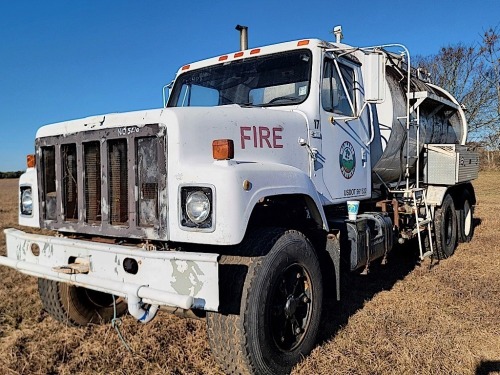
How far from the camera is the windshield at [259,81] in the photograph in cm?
409

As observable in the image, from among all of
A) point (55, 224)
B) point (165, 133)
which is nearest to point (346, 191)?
point (165, 133)

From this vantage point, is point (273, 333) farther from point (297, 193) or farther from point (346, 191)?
point (346, 191)

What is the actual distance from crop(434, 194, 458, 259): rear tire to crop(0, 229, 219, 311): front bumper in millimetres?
5258

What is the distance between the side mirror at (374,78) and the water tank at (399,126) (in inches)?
59.6

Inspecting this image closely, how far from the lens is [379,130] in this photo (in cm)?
556

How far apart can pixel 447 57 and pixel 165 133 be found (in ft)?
90.9

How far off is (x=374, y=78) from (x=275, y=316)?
7.47ft

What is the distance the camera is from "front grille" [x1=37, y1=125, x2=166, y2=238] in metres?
2.84

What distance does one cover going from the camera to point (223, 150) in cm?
276

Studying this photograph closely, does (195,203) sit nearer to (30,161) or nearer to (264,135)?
(264,135)

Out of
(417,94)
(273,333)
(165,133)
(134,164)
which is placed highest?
(417,94)

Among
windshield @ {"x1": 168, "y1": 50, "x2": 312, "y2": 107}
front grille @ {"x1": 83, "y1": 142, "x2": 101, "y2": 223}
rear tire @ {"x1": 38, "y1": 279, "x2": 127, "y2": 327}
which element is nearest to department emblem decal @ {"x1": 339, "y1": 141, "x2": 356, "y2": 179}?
windshield @ {"x1": 168, "y1": 50, "x2": 312, "y2": 107}

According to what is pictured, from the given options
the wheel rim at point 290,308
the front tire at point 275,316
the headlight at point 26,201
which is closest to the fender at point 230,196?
the front tire at point 275,316

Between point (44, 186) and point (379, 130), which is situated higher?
point (379, 130)
